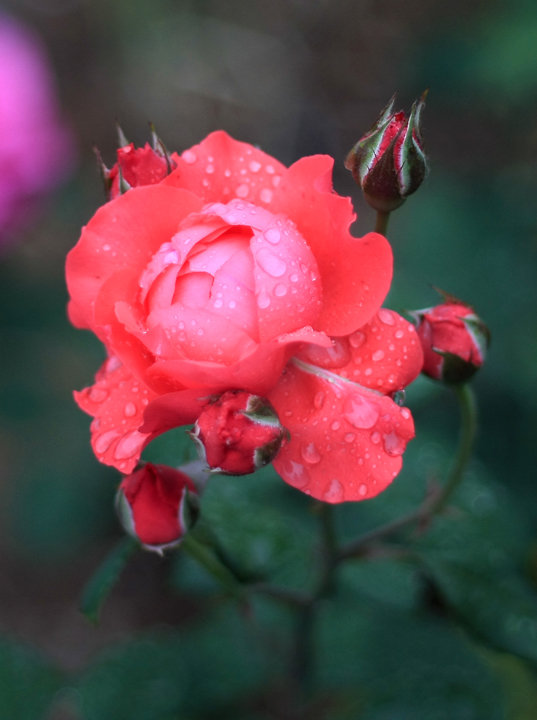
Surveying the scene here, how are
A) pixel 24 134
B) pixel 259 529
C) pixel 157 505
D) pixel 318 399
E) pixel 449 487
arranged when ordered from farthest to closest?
1. pixel 24 134
2. pixel 259 529
3. pixel 449 487
4. pixel 157 505
5. pixel 318 399

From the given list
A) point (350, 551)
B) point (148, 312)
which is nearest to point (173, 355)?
point (148, 312)

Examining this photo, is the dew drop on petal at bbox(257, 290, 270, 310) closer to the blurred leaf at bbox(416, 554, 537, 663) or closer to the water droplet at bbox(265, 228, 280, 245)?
the water droplet at bbox(265, 228, 280, 245)

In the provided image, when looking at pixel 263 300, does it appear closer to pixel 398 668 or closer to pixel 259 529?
pixel 259 529

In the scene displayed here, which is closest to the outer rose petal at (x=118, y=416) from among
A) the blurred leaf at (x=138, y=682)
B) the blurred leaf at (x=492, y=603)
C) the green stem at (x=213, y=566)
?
the green stem at (x=213, y=566)

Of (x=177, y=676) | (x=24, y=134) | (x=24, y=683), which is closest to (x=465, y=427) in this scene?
(x=177, y=676)

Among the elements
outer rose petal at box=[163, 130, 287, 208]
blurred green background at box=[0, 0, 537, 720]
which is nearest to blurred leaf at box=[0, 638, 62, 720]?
blurred green background at box=[0, 0, 537, 720]

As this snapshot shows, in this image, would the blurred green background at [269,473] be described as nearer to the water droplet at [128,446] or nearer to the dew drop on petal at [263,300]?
the water droplet at [128,446]

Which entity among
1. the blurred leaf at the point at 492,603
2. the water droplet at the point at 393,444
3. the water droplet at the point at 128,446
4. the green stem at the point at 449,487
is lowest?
the blurred leaf at the point at 492,603
